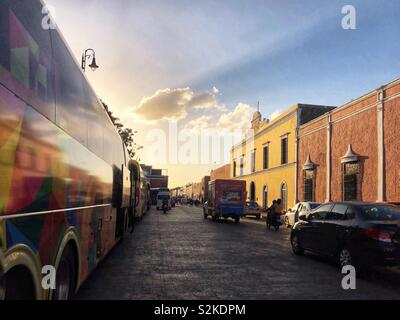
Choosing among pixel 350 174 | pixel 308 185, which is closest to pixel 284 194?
pixel 308 185

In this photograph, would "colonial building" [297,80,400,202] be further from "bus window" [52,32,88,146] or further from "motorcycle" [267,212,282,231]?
"bus window" [52,32,88,146]

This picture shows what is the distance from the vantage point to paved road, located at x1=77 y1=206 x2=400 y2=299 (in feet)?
23.1

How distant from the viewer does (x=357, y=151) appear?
24422mm

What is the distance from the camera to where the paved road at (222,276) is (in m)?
7.03

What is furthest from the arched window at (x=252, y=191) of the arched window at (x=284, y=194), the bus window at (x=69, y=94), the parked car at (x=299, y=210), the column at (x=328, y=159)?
the bus window at (x=69, y=94)

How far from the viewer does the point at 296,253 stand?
39.5 ft

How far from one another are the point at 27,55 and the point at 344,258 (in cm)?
762

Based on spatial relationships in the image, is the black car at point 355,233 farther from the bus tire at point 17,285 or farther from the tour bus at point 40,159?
the bus tire at point 17,285

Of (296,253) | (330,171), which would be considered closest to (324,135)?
(330,171)

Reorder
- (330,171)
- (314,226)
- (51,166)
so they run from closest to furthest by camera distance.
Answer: (51,166) → (314,226) → (330,171)

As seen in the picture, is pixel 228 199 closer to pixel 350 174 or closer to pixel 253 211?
pixel 253 211

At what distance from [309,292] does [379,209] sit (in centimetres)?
314

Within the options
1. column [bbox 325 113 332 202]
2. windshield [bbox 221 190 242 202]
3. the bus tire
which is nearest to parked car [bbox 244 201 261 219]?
windshield [bbox 221 190 242 202]
